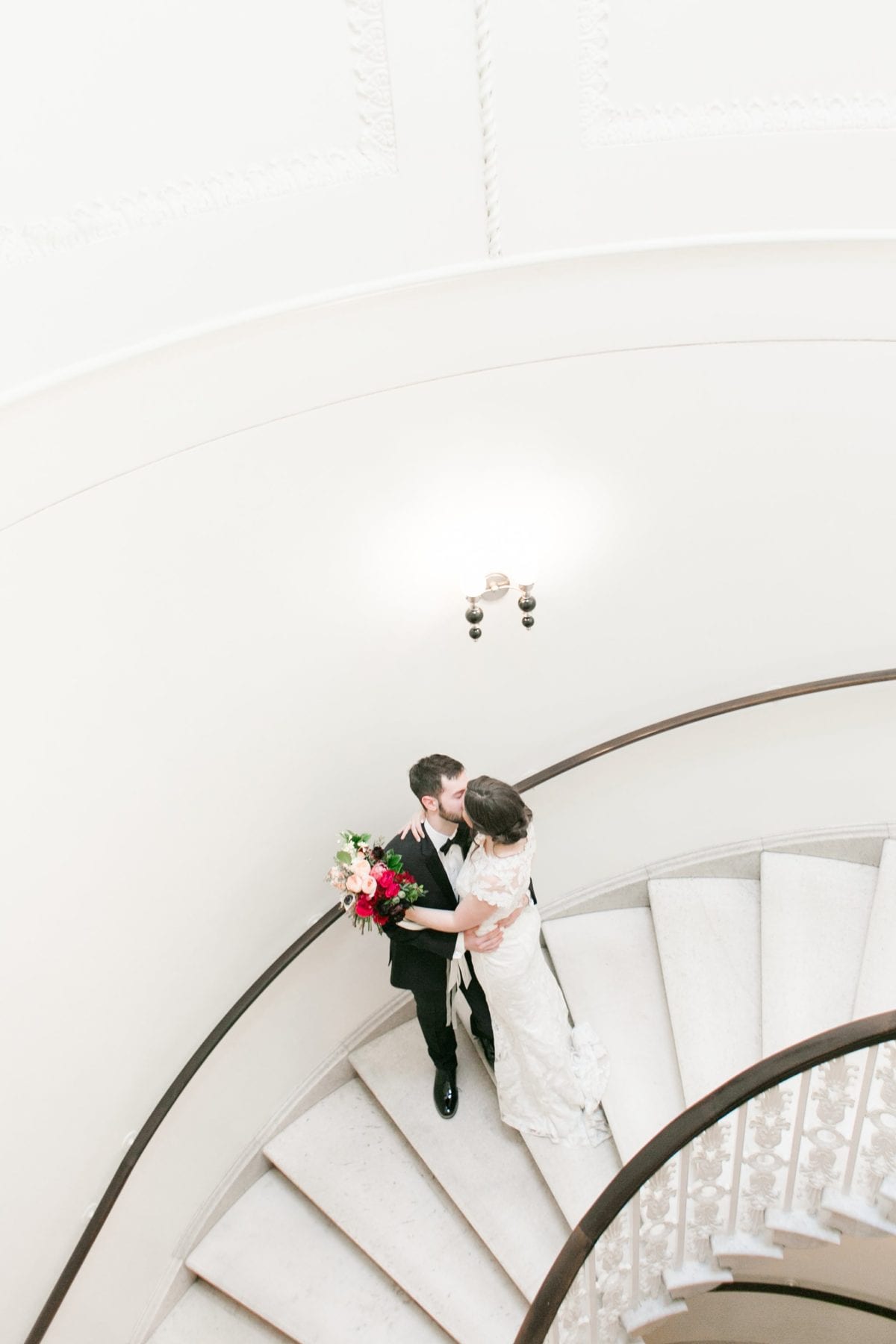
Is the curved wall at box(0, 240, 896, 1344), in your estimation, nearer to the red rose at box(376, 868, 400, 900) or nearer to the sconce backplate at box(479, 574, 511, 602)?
the sconce backplate at box(479, 574, 511, 602)

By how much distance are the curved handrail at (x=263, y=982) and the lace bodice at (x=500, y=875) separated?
89 cm

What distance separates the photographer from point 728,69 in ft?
9.80

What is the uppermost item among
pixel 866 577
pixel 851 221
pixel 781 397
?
pixel 851 221

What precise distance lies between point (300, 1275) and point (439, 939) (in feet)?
5.45

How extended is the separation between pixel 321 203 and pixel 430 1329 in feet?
13.9

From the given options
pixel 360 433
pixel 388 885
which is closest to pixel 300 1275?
pixel 388 885

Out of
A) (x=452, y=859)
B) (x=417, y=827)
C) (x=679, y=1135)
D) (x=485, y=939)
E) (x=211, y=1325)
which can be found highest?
(x=417, y=827)

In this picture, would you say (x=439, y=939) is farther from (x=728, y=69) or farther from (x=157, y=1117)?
(x=728, y=69)

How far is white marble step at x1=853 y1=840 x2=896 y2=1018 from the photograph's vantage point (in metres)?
4.05

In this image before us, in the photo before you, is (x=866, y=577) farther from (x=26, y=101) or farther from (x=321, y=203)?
(x=26, y=101)

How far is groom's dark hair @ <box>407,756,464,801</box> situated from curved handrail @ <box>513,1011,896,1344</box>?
1426 millimetres

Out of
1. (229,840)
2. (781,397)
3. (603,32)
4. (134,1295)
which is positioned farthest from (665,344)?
(134,1295)

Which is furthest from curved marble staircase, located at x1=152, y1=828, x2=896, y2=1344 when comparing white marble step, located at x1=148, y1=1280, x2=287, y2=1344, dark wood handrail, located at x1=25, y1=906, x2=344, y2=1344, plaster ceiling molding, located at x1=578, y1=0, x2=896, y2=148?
plaster ceiling molding, located at x1=578, y1=0, x2=896, y2=148

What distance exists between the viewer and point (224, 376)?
312 centimetres
